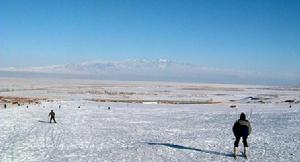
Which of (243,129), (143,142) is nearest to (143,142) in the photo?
(143,142)

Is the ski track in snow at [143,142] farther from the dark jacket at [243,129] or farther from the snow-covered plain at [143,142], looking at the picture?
the dark jacket at [243,129]

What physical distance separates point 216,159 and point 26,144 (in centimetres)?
934

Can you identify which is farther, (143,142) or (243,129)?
(143,142)

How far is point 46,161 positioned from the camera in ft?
55.8

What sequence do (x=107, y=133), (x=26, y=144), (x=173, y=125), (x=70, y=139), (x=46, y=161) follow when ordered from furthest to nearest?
(x=173, y=125) < (x=107, y=133) < (x=70, y=139) < (x=26, y=144) < (x=46, y=161)

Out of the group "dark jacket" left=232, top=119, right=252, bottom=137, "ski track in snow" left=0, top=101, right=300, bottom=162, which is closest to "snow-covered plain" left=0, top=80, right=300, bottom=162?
"ski track in snow" left=0, top=101, right=300, bottom=162

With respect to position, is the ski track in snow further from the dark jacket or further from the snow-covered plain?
the dark jacket

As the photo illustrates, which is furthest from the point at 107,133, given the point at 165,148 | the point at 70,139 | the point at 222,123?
the point at 222,123

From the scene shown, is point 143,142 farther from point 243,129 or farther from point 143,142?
point 243,129

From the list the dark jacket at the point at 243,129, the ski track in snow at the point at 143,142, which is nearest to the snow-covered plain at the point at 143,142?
the ski track in snow at the point at 143,142

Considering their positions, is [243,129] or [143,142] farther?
[143,142]

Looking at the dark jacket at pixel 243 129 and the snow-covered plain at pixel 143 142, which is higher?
the dark jacket at pixel 243 129

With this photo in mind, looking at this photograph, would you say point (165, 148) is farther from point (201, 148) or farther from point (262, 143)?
point (262, 143)

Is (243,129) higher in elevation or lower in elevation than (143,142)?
higher
